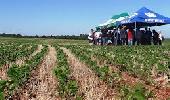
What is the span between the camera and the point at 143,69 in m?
16.0

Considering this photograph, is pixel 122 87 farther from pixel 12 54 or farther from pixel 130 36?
pixel 130 36

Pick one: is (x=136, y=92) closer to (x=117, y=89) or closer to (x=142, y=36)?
(x=117, y=89)

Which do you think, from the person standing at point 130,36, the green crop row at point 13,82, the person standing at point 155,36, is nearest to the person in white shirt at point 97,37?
the person standing at point 155,36

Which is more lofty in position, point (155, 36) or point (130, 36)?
point (130, 36)

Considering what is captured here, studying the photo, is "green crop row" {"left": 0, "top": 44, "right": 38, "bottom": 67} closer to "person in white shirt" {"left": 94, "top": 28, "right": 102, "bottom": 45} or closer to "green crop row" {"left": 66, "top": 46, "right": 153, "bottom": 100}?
"green crop row" {"left": 66, "top": 46, "right": 153, "bottom": 100}

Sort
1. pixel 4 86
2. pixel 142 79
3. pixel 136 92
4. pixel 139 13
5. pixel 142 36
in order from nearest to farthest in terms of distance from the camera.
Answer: pixel 136 92, pixel 4 86, pixel 142 79, pixel 139 13, pixel 142 36

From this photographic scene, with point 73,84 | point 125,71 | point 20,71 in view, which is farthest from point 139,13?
point 73,84

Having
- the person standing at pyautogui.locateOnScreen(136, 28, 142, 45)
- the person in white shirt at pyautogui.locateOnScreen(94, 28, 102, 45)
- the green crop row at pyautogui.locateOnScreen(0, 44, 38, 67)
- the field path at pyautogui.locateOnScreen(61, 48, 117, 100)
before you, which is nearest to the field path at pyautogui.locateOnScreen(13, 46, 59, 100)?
the field path at pyautogui.locateOnScreen(61, 48, 117, 100)

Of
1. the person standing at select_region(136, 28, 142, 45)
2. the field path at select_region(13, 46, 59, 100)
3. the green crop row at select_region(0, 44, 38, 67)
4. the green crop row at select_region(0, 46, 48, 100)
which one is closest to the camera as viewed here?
the green crop row at select_region(0, 46, 48, 100)

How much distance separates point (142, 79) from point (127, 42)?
25888 millimetres

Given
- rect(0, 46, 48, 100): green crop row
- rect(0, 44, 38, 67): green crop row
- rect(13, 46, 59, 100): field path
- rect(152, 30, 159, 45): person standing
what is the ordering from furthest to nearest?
rect(152, 30, 159, 45): person standing, rect(0, 44, 38, 67): green crop row, rect(13, 46, 59, 100): field path, rect(0, 46, 48, 100): green crop row

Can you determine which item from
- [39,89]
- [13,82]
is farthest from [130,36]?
[13,82]

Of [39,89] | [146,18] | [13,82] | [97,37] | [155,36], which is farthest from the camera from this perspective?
[97,37]

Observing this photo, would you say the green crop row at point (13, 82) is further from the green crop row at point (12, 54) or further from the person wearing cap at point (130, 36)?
the person wearing cap at point (130, 36)
